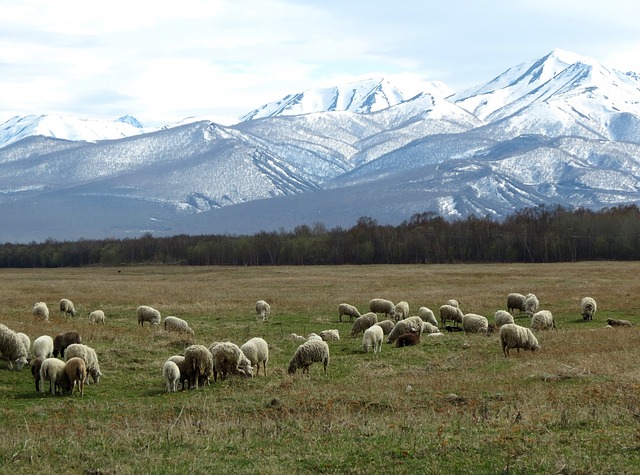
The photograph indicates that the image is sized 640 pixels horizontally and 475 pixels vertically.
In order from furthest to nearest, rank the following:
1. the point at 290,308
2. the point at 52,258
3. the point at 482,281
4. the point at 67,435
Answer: the point at 52,258 → the point at 482,281 → the point at 290,308 → the point at 67,435

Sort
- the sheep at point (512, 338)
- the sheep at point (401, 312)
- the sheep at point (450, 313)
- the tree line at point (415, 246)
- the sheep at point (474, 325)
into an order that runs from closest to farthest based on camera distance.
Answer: the sheep at point (512, 338) → the sheep at point (474, 325) → the sheep at point (450, 313) → the sheep at point (401, 312) → the tree line at point (415, 246)

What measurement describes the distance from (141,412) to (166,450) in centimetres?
482

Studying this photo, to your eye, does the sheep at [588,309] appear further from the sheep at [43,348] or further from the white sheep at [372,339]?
the sheep at [43,348]

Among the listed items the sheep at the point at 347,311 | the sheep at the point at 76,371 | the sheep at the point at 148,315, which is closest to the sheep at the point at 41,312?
the sheep at the point at 148,315

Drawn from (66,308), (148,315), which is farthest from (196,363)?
(66,308)

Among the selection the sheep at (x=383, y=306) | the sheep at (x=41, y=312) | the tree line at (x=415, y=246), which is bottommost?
the sheep at (x=383, y=306)

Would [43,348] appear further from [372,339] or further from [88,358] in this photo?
[372,339]

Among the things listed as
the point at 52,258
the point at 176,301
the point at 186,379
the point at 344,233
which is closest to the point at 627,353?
the point at 186,379

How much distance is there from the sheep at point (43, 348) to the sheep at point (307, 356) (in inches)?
Answer: 289

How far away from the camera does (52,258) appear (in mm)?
157625

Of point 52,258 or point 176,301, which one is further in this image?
point 52,258

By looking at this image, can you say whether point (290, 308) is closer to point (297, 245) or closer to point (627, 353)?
point (627, 353)

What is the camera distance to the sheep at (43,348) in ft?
77.2

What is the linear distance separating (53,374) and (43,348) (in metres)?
4.39
